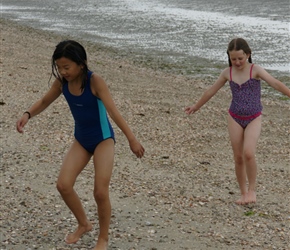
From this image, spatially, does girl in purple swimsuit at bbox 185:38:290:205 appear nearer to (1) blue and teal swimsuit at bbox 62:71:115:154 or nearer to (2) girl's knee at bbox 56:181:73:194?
(1) blue and teal swimsuit at bbox 62:71:115:154

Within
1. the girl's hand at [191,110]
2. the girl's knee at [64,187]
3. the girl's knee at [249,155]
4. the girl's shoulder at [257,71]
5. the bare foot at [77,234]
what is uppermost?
the girl's shoulder at [257,71]

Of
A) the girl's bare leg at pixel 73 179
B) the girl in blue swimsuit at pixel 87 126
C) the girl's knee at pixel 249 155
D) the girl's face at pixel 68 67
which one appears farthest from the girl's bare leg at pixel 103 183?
the girl's knee at pixel 249 155

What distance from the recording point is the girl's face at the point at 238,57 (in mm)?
6961

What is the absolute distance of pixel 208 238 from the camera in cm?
616

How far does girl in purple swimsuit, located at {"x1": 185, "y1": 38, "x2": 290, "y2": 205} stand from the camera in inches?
275

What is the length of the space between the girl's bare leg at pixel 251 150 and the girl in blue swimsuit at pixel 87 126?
1.84 metres

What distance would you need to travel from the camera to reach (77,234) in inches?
233

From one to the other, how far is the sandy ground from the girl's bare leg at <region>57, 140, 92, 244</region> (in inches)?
6.3

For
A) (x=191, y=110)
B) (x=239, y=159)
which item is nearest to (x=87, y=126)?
(x=191, y=110)

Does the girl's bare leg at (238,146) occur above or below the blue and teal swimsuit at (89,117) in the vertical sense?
below

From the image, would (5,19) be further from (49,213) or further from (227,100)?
(49,213)

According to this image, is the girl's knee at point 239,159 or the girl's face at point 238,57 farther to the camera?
the girl's knee at point 239,159

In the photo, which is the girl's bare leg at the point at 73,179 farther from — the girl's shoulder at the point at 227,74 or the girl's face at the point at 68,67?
the girl's shoulder at the point at 227,74

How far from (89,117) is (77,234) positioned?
1046mm
